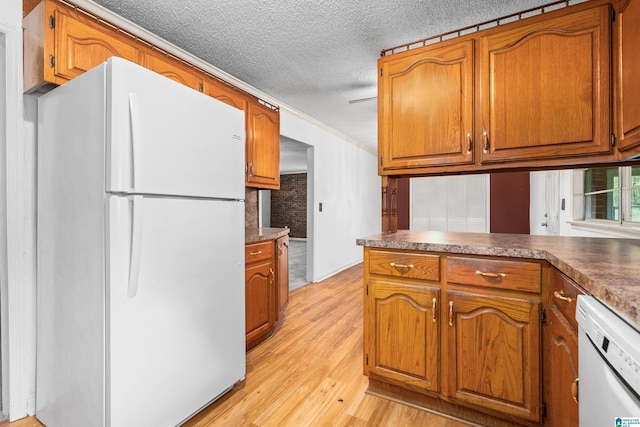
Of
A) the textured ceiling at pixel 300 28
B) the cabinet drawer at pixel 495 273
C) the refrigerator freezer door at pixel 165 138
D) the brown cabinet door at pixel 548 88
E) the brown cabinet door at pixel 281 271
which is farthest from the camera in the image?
the brown cabinet door at pixel 281 271

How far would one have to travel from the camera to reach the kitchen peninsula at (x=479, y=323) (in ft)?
4.13

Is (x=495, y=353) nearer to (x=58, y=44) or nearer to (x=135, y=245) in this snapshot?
(x=135, y=245)

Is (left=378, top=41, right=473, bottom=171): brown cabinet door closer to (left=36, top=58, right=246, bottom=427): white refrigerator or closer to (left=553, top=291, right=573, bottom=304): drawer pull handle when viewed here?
(left=553, top=291, right=573, bottom=304): drawer pull handle

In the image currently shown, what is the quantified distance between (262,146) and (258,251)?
106 cm

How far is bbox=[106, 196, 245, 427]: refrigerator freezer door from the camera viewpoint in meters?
1.21

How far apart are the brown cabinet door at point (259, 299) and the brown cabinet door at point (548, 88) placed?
5.57 ft

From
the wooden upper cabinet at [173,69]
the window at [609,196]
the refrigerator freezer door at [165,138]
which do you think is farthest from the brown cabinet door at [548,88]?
the wooden upper cabinet at [173,69]

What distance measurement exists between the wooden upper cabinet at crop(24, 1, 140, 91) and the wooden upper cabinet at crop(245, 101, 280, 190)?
48.2 inches

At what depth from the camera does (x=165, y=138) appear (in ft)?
4.46

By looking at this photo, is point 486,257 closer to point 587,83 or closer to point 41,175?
point 587,83

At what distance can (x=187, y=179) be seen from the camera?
4.80ft

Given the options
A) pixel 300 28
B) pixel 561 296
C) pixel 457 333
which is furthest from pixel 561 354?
pixel 300 28

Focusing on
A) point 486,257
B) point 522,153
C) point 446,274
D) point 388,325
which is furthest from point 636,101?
point 388,325

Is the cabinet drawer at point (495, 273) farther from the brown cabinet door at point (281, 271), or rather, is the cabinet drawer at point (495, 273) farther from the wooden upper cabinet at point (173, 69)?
the wooden upper cabinet at point (173, 69)
